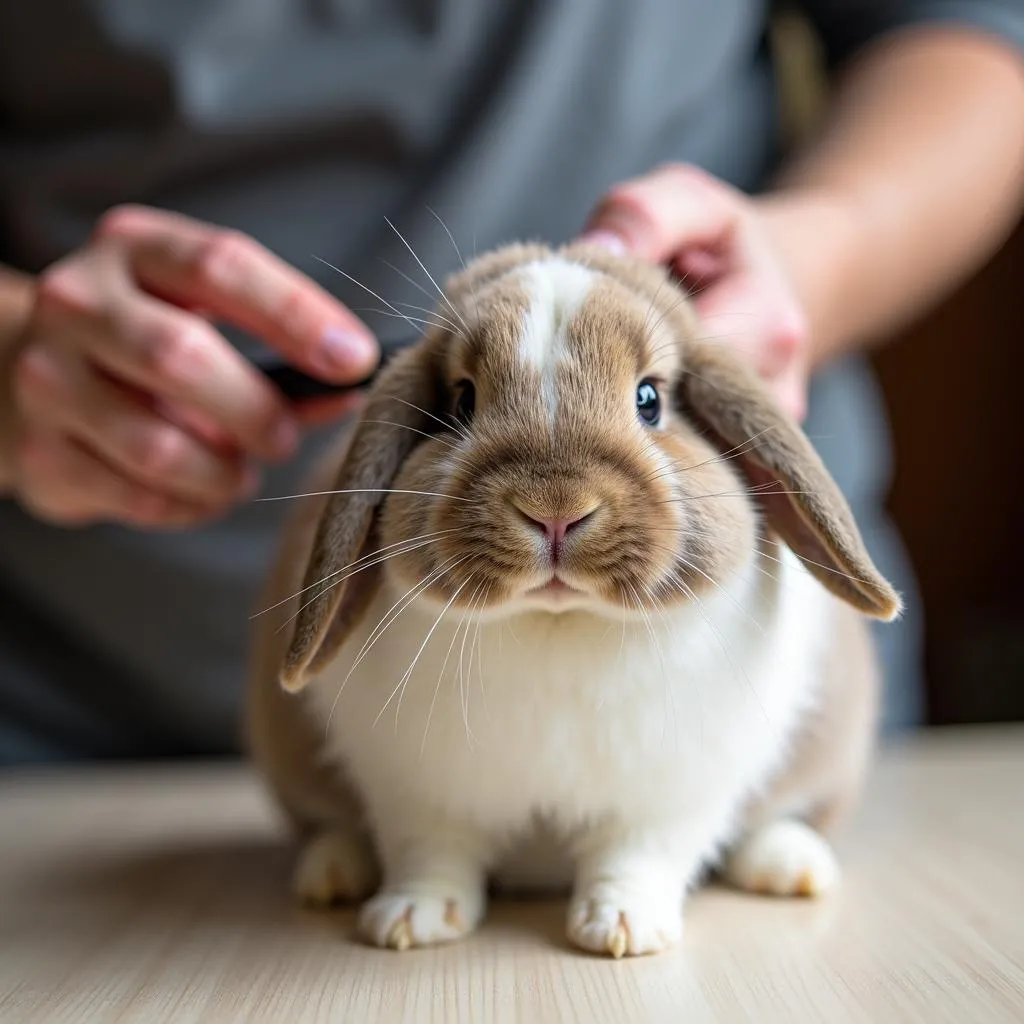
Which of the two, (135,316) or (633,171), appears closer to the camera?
(135,316)

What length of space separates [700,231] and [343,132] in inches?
27.9

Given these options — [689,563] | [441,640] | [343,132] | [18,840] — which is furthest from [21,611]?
[689,563]

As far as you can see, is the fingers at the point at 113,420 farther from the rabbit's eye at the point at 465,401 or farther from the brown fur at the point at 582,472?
the rabbit's eye at the point at 465,401

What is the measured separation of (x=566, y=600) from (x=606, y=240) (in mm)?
483

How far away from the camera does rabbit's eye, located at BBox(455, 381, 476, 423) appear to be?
116 cm

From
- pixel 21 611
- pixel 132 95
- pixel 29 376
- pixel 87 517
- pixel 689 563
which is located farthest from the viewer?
pixel 21 611

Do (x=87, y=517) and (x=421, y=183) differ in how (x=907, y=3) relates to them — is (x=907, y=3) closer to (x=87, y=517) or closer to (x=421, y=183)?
(x=421, y=183)

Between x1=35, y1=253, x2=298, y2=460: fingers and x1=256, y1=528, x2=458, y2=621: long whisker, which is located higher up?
x1=35, y1=253, x2=298, y2=460: fingers

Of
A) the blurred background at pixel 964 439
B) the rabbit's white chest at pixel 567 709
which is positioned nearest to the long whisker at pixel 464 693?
the rabbit's white chest at pixel 567 709

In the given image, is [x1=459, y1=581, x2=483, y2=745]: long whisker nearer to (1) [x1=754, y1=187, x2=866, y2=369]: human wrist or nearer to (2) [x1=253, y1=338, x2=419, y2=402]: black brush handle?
(2) [x1=253, y1=338, x2=419, y2=402]: black brush handle

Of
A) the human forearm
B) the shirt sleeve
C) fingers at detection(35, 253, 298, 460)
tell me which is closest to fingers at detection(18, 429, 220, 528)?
fingers at detection(35, 253, 298, 460)

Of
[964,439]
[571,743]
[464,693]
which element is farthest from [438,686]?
[964,439]

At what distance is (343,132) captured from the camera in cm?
189

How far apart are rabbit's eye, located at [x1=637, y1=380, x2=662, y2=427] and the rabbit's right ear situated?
189mm
